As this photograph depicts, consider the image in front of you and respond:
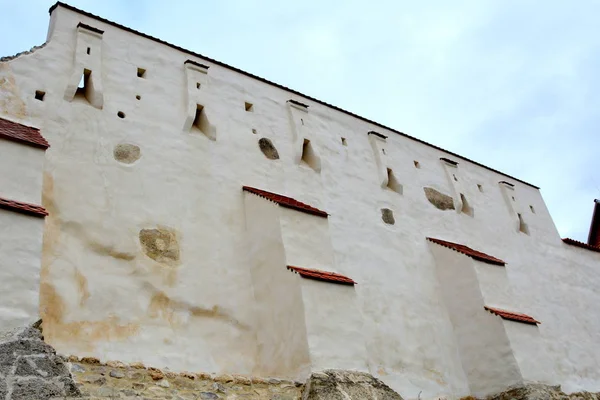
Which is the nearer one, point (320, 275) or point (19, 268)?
point (19, 268)

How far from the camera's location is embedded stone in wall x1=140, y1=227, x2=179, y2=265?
308 inches

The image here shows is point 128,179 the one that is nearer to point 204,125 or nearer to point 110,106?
point 110,106

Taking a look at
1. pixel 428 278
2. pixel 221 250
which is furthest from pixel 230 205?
pixel 428 278

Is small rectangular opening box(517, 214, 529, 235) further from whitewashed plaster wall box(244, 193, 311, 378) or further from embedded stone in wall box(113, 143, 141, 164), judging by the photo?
embedded stone in wall box(113, 143, 141, 164)

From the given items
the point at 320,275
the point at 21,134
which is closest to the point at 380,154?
the point at 320,275

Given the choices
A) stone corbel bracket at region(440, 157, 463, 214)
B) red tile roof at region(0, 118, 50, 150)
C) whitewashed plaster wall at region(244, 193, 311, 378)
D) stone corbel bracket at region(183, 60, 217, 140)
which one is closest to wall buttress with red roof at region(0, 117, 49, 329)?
red tile roof at region(0, 118, 50, 150)

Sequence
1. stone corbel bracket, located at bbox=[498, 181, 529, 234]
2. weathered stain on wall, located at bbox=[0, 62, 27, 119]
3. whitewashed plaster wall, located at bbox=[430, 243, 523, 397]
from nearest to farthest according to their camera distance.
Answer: weathered stain on wall, located at bbox=[0, 62, 27, 119] < whitewashed plaster wall, located at bbox=[430, 243, 523, 397] < stone corbel bracket, located at bbox=[498, 181, 529, 234]

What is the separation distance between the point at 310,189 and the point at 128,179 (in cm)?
334

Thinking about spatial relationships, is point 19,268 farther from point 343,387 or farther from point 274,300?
point 343,387

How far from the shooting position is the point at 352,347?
7574 mm

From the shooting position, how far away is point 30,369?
199 inches

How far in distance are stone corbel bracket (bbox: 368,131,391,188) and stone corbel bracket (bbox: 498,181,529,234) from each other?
3764 mm

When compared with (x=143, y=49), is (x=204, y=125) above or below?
below

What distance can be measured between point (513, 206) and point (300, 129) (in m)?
6.09
